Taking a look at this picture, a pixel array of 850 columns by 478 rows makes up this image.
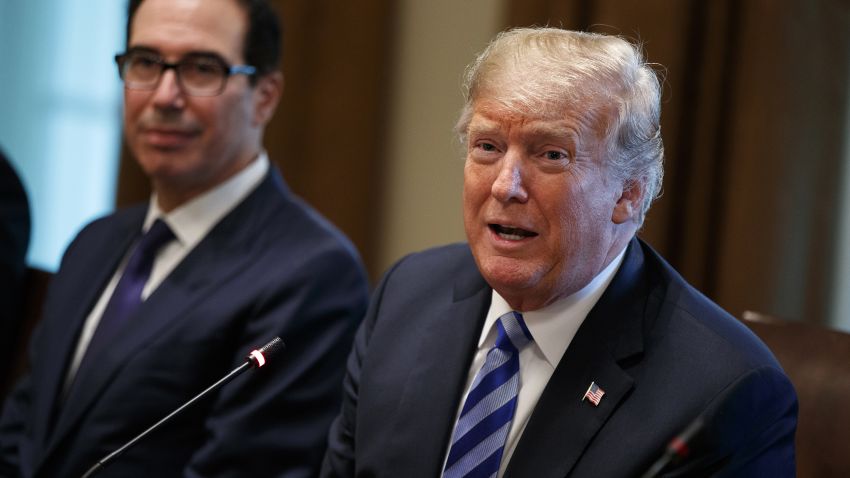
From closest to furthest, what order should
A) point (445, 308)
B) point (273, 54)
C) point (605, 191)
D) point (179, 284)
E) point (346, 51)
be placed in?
1. point (605, 191)
2. point (445, 308)
3. point (179, 284)
4. point (273, 54)
5. point (346, 51)

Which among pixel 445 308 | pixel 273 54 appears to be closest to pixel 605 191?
pixel 445 308

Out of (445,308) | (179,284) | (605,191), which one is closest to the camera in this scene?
(605,191)

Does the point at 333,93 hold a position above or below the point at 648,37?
below

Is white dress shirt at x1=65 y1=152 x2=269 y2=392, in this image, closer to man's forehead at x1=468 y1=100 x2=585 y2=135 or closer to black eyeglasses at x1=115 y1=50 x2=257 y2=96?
black eyeglasses at x1=115 y1=50 x2=257 y2=96

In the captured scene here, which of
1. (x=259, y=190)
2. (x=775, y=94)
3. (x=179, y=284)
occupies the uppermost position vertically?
(x=775, y=94)

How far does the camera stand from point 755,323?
2.03 m

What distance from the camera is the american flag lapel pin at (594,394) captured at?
5.50ft

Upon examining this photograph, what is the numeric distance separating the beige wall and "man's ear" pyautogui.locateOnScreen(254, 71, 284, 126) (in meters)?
0.90

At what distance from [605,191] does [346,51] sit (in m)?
2.01

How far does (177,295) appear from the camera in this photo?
2.32 meters

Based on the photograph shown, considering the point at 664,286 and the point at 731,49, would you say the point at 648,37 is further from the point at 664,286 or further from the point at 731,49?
the point at 664,286

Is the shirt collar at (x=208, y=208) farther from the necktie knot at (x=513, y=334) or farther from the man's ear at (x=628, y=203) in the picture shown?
the man's ear at (x=628, y=203)

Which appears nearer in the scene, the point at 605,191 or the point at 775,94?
the point at 605,191

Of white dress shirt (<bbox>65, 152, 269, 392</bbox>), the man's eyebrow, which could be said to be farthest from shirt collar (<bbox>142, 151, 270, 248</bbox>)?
the man's eyebrow
